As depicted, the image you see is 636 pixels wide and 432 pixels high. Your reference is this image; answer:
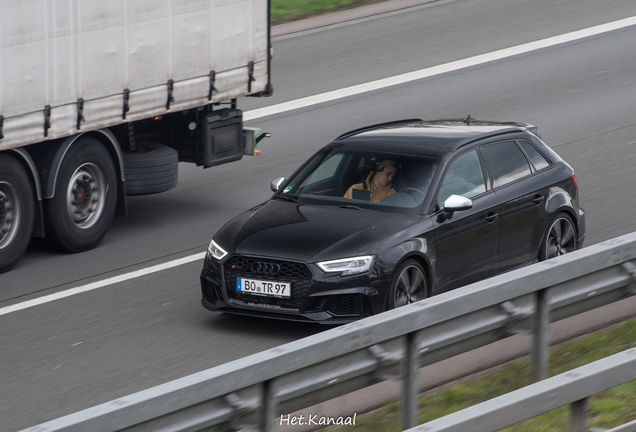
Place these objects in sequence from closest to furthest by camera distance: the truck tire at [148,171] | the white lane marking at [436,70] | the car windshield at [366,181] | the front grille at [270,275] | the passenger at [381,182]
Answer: the front grille at [270,275]
the car windshield at [366,181]
the passenger at [381,182]
the truck tire at [148,171]
the white lane marking at [436,70]

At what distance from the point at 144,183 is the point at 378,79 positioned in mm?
7574

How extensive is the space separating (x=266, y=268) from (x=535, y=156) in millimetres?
3003

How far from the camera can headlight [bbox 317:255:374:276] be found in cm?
812

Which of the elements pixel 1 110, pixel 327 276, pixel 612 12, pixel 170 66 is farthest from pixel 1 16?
pixel 612 12

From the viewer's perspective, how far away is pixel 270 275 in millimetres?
8281

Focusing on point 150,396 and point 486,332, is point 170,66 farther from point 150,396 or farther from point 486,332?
point 150,396

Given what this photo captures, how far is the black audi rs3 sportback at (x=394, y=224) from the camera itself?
322 inches

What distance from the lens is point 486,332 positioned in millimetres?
6004

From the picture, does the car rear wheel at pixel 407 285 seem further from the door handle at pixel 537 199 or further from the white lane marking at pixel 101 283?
the white lane marking at pixel 101 283

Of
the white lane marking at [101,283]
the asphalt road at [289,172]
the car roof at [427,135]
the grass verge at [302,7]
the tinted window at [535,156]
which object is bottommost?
the white lane marking at [101,283]

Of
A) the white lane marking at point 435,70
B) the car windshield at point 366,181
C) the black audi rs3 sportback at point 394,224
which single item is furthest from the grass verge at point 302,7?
the car windshield at point 366,181

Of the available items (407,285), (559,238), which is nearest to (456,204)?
(407,285)

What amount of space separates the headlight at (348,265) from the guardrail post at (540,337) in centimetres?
208

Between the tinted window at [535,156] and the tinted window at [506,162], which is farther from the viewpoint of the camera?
the tinted window at [535,156]
